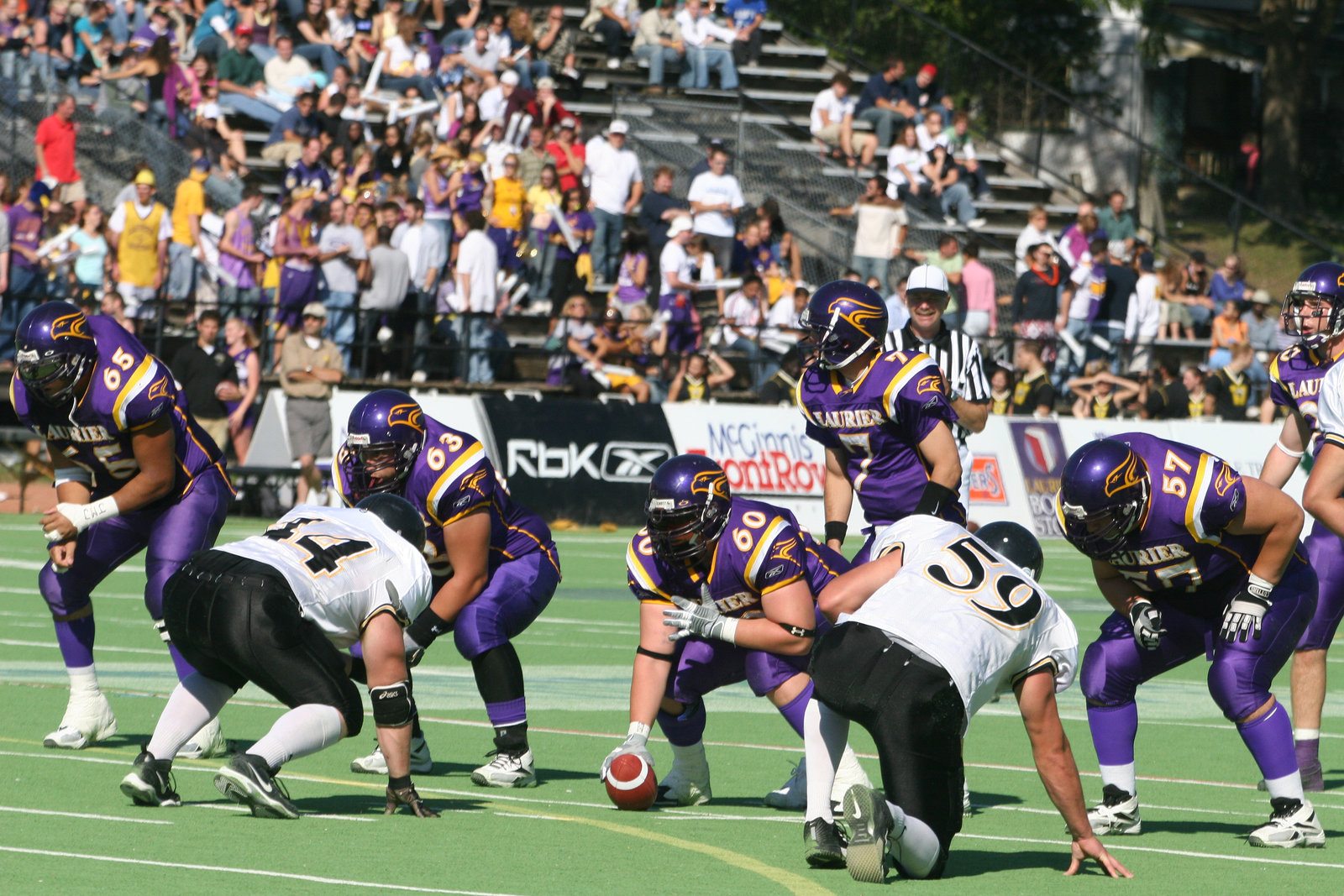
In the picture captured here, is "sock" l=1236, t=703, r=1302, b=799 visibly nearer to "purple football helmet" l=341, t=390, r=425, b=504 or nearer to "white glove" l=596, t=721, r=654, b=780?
"white glove" l=596, t=721, r=654, b=780

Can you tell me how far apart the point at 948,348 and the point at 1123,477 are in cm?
310

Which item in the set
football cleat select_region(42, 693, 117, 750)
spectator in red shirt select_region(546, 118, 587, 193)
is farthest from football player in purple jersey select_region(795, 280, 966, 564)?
spectator in red shirt select_region(546, 118, 587, 193)

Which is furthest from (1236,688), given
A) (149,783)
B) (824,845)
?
(149,783)

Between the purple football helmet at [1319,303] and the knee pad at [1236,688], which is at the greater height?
the purple football helmet at [1319,303]

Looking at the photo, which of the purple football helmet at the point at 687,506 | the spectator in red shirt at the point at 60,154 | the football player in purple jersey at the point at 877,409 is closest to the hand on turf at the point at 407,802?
the purple football helmet at the point at 687,506

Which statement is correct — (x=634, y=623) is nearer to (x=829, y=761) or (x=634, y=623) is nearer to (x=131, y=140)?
(x=829, y=761)

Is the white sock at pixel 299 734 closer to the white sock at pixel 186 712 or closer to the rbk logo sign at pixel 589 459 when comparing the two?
the white sock at pixel 186 712

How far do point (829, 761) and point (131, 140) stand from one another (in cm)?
1915

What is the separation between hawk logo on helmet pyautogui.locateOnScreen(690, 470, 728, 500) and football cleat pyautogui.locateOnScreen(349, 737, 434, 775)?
2044mm

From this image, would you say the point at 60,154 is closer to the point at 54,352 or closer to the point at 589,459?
the point at 589,459

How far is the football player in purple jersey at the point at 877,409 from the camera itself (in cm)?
859

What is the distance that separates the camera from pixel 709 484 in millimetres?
7086

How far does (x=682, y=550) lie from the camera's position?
283 inches

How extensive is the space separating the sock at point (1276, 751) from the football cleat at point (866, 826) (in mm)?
1928
